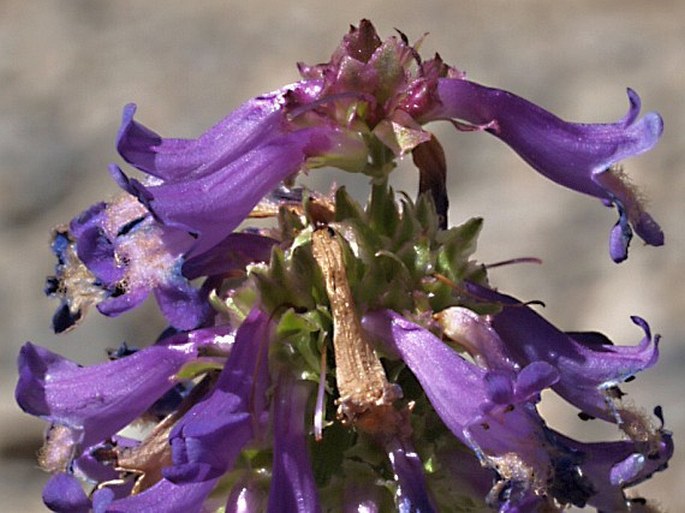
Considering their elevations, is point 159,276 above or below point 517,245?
below

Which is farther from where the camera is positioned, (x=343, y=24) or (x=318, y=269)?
(x=343, y=24)

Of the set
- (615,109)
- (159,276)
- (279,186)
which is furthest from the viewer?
(615,109)

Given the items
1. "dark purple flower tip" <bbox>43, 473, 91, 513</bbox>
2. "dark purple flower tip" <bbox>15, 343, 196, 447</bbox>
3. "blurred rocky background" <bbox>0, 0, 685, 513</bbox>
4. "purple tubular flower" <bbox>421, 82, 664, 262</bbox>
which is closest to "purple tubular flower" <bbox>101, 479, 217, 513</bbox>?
"dark purple flower tip" <bbox>43, 473, 91, 513</bbox>

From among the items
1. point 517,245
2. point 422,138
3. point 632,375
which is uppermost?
point 517,245

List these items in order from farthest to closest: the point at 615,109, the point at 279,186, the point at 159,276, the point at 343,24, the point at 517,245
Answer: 1. the point at 343,24
2. the point at 615,109
3. the point at 517,245
4. the point at 279,186
5. the point at 159,276

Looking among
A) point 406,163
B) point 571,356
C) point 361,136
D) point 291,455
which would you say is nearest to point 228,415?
point 291,455

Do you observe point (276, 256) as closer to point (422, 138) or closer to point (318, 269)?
point (318, 269)

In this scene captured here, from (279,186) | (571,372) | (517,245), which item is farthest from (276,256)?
(517,245)

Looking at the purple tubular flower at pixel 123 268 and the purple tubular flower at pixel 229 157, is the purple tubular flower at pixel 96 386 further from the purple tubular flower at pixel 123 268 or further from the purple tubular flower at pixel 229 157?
the purple tubular flower at pixel 229 157
